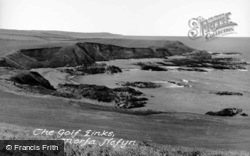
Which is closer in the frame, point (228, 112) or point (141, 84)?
point (228, 112)

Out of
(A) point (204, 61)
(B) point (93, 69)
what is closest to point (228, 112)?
(A) point (204, 61)

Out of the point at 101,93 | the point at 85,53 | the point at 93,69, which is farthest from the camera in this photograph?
the point at 85,53

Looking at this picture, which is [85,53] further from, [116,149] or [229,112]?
[229,112]

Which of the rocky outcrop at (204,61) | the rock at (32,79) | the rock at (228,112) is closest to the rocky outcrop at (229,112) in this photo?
the rock at (228,112)

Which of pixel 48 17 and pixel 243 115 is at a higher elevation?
pixel 48 17

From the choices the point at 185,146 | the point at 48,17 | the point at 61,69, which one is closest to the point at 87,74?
the point at 61,69

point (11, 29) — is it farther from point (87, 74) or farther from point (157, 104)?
point (157, 104)

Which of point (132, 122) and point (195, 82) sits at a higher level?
point (195, 82)
